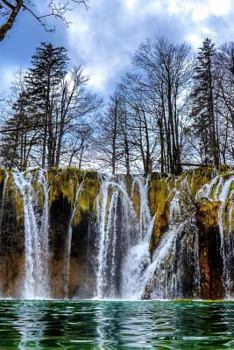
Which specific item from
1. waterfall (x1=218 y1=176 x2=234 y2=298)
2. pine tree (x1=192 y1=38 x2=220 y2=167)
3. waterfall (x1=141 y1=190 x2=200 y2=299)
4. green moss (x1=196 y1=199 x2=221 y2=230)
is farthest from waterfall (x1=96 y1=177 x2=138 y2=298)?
pine tree (x1=192 y1=38 x2=220 y2=167)

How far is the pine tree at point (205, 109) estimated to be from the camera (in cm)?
2548

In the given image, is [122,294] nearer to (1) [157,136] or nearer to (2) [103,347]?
(1) [157,136]

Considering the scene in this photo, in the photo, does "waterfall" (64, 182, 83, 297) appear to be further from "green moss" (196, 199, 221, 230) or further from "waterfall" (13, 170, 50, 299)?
"green moss" (196, 199, 221, 230)

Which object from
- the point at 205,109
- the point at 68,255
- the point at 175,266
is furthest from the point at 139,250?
the point at 205,109

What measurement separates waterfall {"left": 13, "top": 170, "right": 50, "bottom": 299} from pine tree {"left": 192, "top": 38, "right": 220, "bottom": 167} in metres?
9.93

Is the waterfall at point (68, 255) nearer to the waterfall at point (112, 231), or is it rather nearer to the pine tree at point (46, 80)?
the waterfall at point (112, 231)

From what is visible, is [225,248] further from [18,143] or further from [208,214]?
[18,143]

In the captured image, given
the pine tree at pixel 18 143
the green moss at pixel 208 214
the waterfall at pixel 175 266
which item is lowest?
the waterfall at pixel 175 266

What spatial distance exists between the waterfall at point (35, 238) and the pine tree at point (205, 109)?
9.93 m

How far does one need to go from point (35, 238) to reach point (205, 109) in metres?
14.6

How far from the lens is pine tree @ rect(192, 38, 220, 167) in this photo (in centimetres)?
2548

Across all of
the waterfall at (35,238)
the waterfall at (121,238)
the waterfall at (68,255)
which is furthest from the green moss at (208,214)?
the waterfall at (35,238)

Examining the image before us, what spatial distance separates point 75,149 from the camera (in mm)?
29359

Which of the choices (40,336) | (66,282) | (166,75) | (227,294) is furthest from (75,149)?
(40,336)
